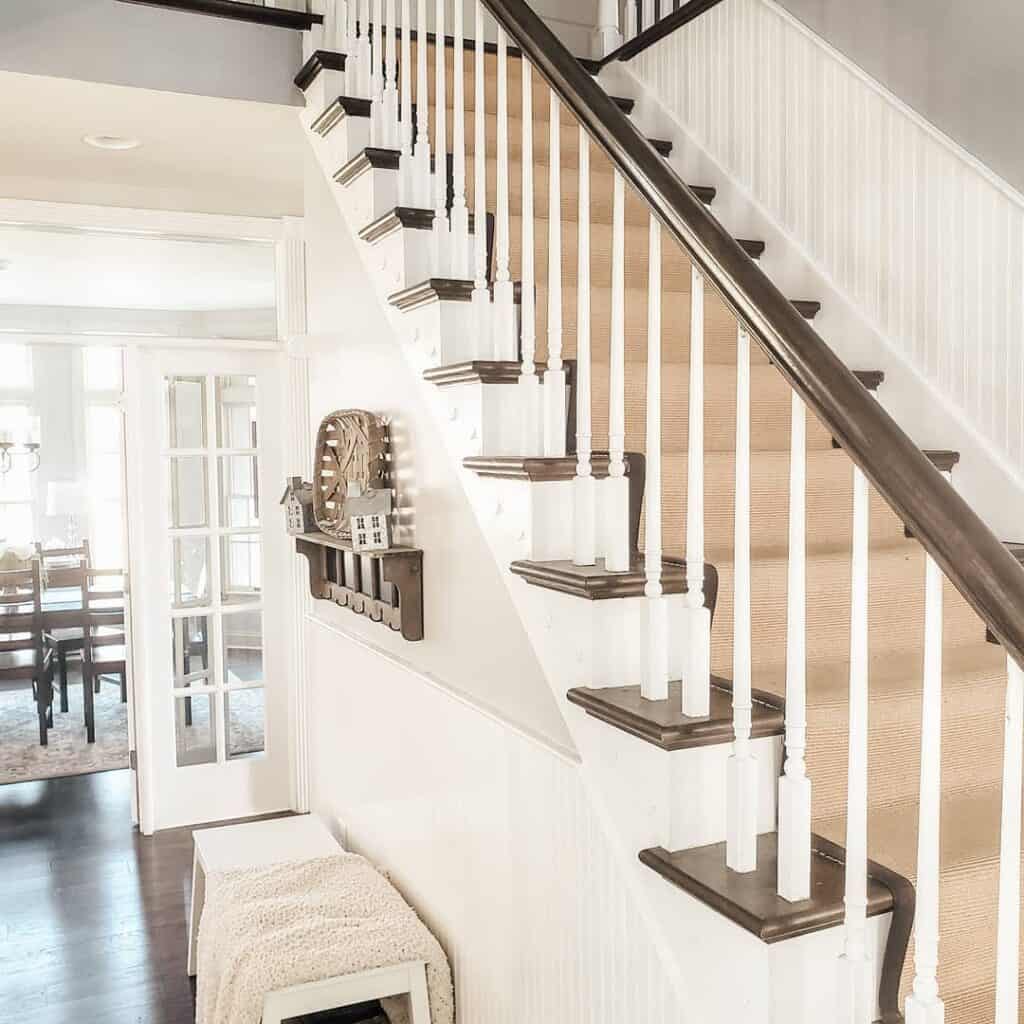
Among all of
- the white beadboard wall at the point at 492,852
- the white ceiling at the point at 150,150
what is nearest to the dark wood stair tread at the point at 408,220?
the white ceiling at the point at 150,150

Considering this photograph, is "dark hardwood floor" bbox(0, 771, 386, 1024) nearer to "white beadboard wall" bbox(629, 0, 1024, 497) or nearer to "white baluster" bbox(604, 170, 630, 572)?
"white baluster" bbox(604, 170, 630, 572)

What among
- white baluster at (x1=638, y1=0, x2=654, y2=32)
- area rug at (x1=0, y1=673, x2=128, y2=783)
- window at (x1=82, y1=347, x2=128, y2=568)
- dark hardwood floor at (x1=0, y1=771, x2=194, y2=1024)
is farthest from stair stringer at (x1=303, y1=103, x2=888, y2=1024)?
window at (x1=82, y1=347, x2=128, y2=568)

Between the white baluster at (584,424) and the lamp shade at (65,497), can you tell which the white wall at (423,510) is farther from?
the lamp shade at (65,497)

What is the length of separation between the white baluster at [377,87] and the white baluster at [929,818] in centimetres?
211

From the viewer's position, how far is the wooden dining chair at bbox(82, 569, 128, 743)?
5.95 m

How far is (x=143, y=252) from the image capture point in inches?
176

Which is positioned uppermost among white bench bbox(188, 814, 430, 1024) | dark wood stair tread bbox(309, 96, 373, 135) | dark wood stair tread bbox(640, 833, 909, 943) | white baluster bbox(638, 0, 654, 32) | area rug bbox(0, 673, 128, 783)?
A: white baluster bbox(638, 0, 654, 32)

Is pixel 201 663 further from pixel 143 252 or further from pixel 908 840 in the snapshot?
pixel 908 840

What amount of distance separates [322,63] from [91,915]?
294 cm

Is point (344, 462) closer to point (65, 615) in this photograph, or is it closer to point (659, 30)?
point (659, 30)

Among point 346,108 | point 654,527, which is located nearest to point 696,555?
point 654,527

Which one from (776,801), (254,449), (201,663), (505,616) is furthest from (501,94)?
(201,663)

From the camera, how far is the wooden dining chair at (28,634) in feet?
19.6

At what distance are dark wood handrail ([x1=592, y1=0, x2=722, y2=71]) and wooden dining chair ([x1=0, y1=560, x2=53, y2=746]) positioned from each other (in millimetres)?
4446
